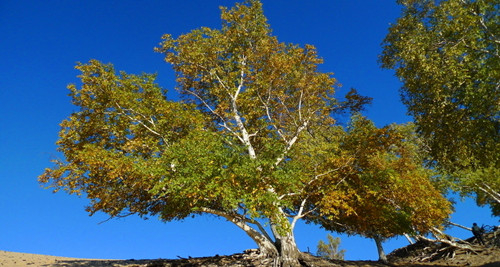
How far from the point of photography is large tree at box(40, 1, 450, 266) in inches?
538

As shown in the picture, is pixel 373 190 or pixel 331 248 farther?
pixel 331 248

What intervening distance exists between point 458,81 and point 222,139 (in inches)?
430

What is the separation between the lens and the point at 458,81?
14.6m

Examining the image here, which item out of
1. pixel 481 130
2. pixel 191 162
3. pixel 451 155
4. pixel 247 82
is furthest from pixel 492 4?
pixel 191 162

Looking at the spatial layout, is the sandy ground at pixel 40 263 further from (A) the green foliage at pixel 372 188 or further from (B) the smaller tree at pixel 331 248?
(B) the smaller tree at pixel 331 248

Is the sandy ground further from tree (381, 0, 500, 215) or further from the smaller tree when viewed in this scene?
the smaller tree

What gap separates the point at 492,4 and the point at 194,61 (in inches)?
603

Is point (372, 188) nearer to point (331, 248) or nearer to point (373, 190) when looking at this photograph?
point (373, 190)

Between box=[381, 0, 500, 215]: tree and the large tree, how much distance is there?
4.20m

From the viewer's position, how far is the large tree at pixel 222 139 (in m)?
13.7

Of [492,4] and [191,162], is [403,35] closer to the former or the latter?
[492,4]

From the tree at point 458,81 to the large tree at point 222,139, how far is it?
420cm

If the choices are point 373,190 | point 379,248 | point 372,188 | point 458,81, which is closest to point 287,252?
point 373,190

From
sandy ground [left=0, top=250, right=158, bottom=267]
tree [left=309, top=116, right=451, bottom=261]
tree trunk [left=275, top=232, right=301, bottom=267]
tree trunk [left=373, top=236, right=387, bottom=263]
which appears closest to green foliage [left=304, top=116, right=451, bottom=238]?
tree [left=309, top=116, right=451, bottom=261]
